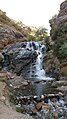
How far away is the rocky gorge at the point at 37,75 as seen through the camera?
10.7 meters

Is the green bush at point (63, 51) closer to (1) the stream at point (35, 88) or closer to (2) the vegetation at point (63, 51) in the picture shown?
(2) the vegetation at point (63, 51)

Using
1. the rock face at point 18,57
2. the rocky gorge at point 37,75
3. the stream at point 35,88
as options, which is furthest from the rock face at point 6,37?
the rock face at point 18,57

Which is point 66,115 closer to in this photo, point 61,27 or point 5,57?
point 61,27

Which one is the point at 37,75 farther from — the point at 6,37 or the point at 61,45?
the point at 6,37

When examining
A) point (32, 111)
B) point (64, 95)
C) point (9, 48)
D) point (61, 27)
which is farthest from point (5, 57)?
point (32, 111)

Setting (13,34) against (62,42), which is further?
(13,34)

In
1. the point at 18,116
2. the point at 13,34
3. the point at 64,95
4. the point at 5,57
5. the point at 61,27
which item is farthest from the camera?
the point at 13,34

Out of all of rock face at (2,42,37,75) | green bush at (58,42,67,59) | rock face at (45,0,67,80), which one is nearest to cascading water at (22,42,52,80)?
rock face at (2,42,37,75)

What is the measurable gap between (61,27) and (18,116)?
58.3 ft

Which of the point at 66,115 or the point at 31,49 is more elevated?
the point at 31,49

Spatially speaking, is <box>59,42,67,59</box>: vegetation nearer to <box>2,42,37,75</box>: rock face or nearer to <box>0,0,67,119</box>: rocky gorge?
<box>0,0,67,119</box>: rocky gorge

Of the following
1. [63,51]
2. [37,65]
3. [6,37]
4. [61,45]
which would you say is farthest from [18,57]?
[6,37]

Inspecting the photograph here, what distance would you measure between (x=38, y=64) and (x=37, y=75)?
2.46 metres

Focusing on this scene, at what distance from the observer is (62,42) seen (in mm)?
23641
